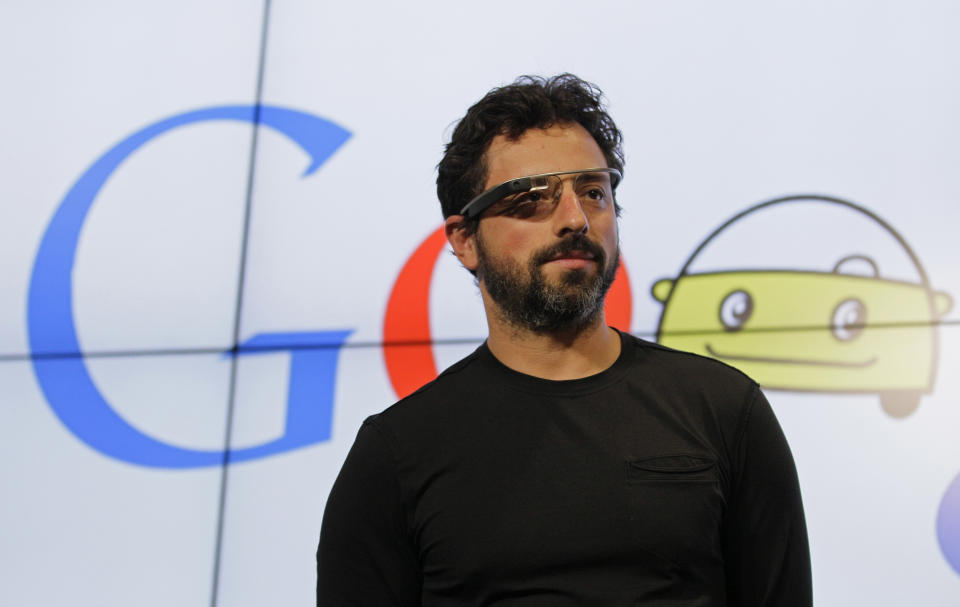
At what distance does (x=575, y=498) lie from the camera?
81 cm

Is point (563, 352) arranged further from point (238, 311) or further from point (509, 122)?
point (238, 311)

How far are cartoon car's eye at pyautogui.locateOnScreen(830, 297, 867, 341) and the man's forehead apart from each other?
91cm

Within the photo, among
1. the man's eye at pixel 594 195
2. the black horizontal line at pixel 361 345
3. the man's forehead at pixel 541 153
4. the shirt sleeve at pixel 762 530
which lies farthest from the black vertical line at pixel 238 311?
the shirt sleeve at pixel 762 530

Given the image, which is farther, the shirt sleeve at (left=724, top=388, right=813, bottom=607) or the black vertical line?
the black vertical line

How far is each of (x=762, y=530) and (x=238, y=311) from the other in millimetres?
1269

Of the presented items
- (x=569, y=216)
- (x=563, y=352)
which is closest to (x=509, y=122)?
(x=569, y=216)

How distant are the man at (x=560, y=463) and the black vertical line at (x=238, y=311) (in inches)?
33.3

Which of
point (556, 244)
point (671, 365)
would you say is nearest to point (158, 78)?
Answer: point (556, 244)

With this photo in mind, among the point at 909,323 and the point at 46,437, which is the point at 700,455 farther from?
the point at 46,437

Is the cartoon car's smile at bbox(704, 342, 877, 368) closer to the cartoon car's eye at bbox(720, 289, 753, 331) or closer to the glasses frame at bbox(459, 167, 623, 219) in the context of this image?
the cartoon car's eye at bbox(720, 289, 753, 331)

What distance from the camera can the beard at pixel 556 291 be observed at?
89cm

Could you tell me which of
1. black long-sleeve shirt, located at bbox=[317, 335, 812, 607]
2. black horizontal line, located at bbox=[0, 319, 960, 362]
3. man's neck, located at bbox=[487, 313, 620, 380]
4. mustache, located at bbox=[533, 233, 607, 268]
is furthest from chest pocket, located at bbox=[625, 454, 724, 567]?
black horizontal line, located at bbox=[0, 319, 960, 362]

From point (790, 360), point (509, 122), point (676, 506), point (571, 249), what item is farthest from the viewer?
point (790, 360)

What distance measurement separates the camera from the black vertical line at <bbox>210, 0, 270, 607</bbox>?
160 centimetres
